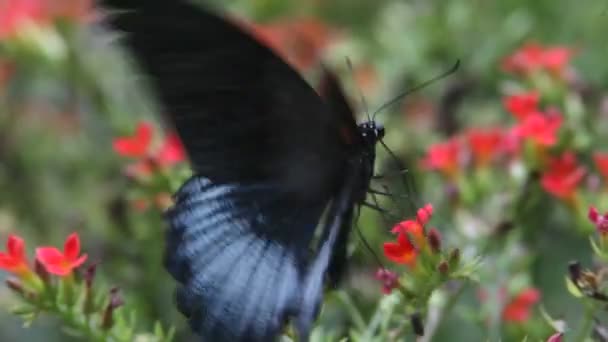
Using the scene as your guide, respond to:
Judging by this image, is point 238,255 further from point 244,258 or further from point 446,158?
point 446,158

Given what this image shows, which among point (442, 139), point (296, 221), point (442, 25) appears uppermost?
point (442, 25)

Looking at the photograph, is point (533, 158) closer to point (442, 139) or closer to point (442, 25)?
point (442, 139)

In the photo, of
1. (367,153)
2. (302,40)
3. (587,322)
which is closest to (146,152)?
(367,153)

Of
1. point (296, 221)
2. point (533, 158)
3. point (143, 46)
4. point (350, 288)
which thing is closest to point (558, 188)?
point (533, 158)

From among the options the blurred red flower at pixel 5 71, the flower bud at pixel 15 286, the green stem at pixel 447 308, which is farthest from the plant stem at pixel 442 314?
the blurred red flower at pixel 5 71

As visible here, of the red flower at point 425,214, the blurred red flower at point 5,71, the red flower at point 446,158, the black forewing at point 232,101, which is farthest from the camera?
the blurred red flower at point 5,71

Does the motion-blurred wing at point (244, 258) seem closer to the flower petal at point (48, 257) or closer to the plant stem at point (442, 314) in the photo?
the flower petal at point (48, 257)
